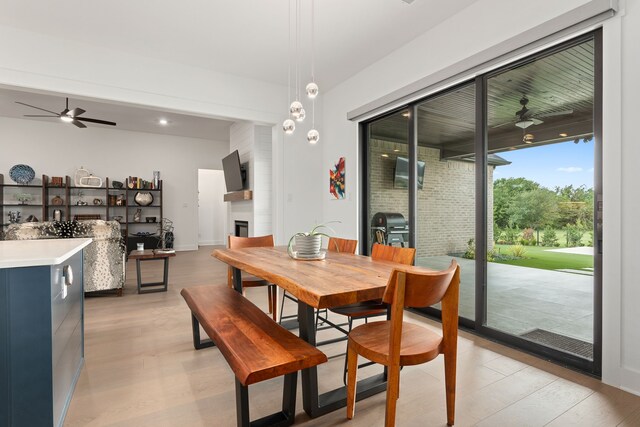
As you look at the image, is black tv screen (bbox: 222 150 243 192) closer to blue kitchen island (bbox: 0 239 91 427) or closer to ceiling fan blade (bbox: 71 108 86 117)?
ceiling fan blade (bbox: 71 108 86 117)

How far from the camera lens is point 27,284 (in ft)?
4.42

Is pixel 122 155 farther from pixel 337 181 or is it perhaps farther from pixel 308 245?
pixel 308 245

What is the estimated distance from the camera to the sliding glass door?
229 centimetres

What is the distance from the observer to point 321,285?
1405 mm

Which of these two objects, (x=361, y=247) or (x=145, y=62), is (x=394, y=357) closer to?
(x=361, y=247)

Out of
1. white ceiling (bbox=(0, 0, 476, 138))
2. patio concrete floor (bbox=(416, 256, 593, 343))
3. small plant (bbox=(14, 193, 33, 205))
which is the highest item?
white ceiling (bbox=(0, 0, 476, 138))

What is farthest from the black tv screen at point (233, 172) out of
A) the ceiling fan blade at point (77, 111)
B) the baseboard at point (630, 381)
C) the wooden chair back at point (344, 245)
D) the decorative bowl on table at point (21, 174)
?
the baseboard at point (630, 381)

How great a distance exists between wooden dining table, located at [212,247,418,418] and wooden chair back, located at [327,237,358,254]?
0.52 metres

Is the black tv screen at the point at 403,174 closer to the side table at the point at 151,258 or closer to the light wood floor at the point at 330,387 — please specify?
the light wood floor at the point at 330,387

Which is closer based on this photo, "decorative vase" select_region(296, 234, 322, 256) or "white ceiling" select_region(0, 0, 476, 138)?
"decorative vase" select_region(296, 234, 322, 256)

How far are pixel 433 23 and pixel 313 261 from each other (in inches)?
105

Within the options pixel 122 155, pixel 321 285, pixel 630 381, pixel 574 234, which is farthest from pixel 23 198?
pixel 630 381

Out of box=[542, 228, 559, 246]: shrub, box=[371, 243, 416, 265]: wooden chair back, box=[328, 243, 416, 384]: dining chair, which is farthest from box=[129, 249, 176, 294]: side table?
box=[542, 228, 559, 246]: shrub

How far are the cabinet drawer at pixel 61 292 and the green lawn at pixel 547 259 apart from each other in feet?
10.1
